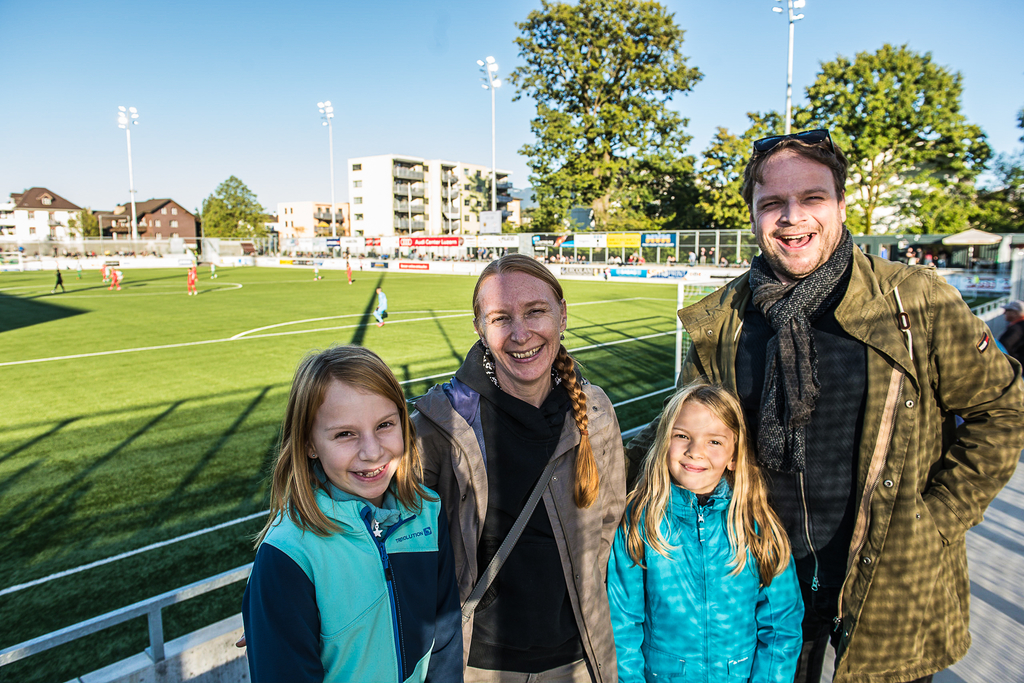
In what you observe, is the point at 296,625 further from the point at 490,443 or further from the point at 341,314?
the point at 341,314

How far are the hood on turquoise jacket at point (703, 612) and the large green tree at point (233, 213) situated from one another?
10060 cm

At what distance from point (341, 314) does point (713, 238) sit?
2777 cm

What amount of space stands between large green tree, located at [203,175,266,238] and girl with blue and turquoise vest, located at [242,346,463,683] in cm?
10033

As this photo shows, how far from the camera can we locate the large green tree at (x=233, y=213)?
91750 millimetres

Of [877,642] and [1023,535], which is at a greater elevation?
[877,642]

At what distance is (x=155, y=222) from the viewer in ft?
338

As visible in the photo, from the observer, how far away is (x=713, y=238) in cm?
3959

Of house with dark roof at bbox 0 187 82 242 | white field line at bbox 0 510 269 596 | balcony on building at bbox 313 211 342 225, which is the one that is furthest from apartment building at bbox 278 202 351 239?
white field line at bbox 0 510 269 596

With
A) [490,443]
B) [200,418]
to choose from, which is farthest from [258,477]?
Answer: [490,443]

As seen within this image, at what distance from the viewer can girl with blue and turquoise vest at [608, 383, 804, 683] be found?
7.06ft

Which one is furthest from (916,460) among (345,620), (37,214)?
(37,214)

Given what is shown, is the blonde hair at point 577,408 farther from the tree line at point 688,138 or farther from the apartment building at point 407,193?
the apartment building at point 407,193

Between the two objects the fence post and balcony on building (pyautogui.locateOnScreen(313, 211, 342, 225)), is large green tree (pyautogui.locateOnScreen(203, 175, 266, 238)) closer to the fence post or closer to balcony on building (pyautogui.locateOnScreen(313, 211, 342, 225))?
balcony on building (pyautogui.locateOnScreen(313, 211, 342, 225))

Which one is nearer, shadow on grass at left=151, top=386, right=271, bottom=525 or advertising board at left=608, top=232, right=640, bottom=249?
shadow on grass at left=151, top=386, right=271, bottom=525
